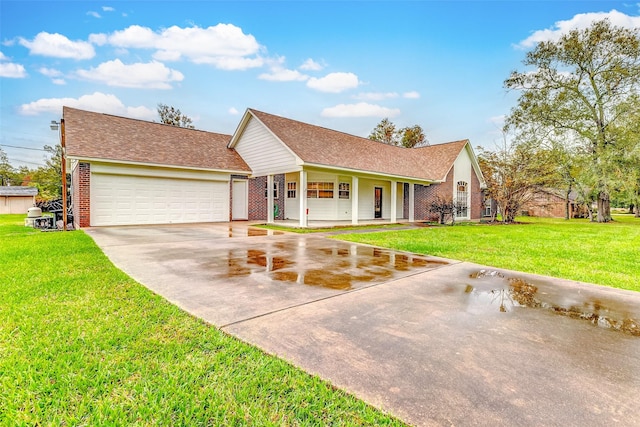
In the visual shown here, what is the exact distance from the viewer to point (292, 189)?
1780cm

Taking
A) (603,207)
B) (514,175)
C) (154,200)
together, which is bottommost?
(603,207)

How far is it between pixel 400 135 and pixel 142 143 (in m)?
→ 30.6

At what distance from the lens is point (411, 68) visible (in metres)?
19.4

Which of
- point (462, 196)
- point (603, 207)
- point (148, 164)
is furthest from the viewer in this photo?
point (603, 207)

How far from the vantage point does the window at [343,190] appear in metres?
17.2

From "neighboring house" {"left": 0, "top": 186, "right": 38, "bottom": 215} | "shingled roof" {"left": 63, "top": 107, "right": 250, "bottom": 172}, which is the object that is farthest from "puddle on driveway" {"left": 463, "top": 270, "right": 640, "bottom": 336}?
"neighboring house" {"left": 0, "top": 186, "right": 38, "bottom": 215}

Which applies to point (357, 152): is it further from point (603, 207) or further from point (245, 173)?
point (603, 207)

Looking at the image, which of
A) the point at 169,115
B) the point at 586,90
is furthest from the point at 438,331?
the point at 169,115

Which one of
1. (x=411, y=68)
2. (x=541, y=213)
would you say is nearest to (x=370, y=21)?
(x=411, y=68)

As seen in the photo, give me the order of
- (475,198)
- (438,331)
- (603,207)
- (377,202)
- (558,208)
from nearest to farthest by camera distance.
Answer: (438,331) → (377,202) → (603,207) → (475,198) → (558,208)

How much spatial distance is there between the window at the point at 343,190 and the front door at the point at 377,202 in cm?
257

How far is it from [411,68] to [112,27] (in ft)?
54.3

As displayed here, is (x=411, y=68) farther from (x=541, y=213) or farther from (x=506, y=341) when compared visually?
(x=541, y=213)

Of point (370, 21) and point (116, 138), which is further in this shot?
point (370, 21)
